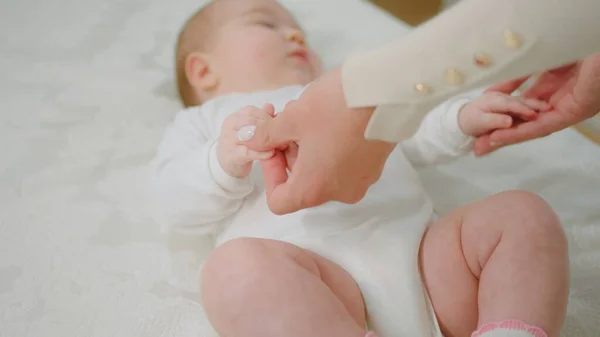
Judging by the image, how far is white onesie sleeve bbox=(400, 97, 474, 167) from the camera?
86cm

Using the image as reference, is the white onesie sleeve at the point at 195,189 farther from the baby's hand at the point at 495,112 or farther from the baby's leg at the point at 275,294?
the baby's hand at the point at 495,112

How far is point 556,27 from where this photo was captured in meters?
0.48

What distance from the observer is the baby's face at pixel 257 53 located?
3.27 ft

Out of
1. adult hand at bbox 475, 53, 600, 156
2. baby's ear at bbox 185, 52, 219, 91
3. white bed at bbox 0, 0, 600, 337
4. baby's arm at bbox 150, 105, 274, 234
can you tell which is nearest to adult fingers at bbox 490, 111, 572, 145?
adult hand at bbox 475, 53, 600, 156

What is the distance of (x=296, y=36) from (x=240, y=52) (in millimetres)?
111

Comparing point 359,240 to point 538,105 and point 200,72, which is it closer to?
point 538,105

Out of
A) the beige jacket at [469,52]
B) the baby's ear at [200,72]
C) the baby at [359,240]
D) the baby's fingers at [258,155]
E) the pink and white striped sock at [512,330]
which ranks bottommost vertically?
the baby's ear at [200,72]

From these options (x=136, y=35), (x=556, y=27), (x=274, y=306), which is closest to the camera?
(x=556, y=27)

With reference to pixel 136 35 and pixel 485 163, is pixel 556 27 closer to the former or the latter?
pixel 485 163

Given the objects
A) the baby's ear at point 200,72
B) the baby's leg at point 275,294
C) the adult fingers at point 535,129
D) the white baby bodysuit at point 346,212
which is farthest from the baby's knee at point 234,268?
the baby's ear at point 200,72

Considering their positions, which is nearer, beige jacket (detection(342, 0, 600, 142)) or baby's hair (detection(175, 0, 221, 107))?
beige jacket (detection(342, 0, 600, 142))

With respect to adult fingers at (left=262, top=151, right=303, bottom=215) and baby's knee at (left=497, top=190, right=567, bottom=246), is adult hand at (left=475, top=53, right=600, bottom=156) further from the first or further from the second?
adult fingers at (left=262, top=151, right=303, bottom=215)

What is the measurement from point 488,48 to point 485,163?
22.6 inches

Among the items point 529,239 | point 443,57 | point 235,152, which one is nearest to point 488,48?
point 443,57
